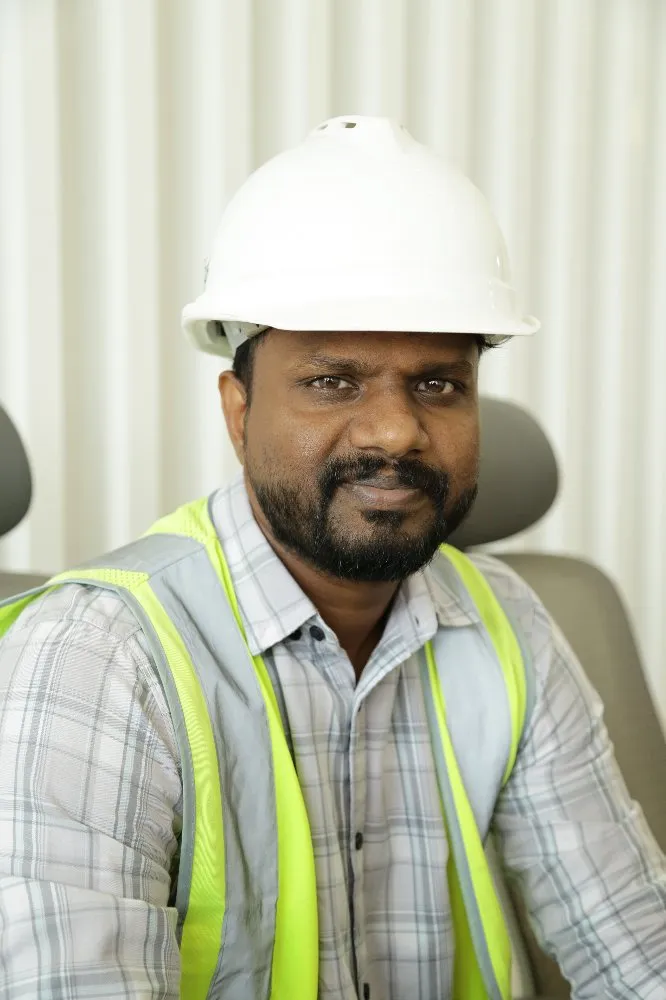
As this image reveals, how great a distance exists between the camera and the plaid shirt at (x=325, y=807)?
0.79 meters

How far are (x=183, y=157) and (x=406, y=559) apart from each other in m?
0.93

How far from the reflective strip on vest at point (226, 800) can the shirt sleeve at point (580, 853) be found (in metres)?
0.10

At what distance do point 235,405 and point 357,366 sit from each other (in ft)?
0.57

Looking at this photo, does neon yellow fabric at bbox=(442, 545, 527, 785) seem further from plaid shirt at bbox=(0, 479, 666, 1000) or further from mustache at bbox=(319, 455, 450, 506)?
mustache at bbox=(319, 455, 450, 506)

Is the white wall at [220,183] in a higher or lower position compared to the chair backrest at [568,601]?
higher

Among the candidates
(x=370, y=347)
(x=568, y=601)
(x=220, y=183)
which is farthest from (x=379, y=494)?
(x=220, y=183)

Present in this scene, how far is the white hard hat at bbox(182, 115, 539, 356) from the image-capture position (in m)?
0.97

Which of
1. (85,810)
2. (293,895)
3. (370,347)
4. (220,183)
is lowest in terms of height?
(293,895)

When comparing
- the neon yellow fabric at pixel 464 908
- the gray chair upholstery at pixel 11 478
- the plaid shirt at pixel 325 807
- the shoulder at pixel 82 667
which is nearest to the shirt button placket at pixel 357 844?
the plaid shirt at pixel 325 807

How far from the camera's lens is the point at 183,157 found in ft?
5.56

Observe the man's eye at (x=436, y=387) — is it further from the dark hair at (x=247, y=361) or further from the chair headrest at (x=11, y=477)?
the chair headrest at (x=11, y=477)

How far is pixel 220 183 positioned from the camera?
67.0 inches

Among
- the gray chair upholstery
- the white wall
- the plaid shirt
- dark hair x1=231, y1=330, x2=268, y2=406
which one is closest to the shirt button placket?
the plaid shirt

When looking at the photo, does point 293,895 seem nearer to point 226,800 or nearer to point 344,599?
point 226,800
